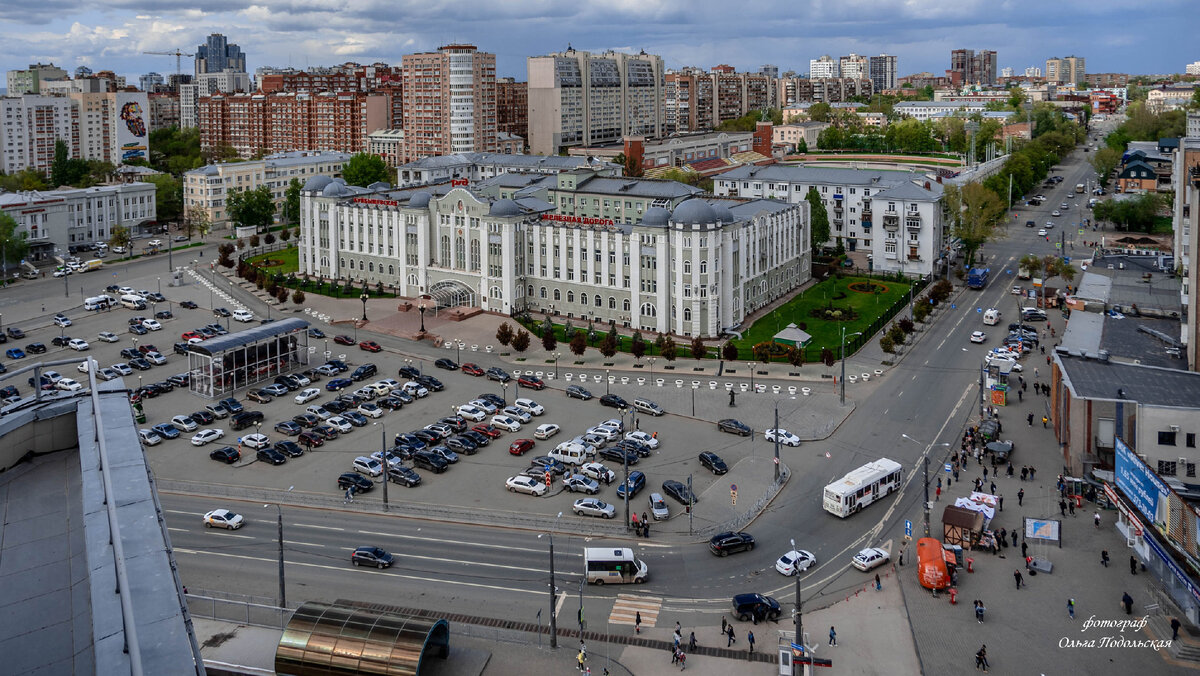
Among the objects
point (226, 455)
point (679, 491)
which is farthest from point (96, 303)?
point (679, 491)

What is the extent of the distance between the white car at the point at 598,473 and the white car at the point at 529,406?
31.1 ft

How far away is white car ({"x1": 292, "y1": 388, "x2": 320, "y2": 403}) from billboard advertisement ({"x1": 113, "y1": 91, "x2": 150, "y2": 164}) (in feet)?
389

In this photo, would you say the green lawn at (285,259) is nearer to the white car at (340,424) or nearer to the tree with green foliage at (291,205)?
the tree with green foliage at (291,205)

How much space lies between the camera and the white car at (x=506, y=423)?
5272 centimetres

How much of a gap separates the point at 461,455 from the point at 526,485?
21.3 ft

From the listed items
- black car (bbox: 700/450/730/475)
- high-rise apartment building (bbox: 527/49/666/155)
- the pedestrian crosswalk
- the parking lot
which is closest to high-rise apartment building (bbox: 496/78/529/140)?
high-rise apartment building (bbox: 527/49/666/155)

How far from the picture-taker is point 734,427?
51.5 metres

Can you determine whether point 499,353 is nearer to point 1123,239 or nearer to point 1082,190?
point 1123,239

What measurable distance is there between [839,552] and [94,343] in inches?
2218

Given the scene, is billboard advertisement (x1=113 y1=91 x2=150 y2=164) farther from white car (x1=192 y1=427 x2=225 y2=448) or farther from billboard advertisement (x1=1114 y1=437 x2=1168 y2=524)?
billboard advertisement (x1=1114 y1=437 x2=1168 y2=524)

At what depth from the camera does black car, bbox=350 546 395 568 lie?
37.2m

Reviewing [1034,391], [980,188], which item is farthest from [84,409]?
[980,188]

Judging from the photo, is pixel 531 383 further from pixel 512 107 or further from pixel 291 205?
pixel 512 107

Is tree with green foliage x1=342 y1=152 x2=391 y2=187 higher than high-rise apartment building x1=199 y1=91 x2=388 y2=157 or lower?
lower
